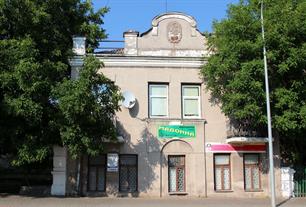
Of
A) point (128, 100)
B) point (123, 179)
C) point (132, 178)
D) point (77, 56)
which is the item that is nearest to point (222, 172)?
point (132, 178)

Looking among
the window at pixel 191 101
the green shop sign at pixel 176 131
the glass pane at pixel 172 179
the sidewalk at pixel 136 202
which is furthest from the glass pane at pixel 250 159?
the glass pane at pixel 172 179

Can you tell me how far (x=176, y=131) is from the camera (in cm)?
2533

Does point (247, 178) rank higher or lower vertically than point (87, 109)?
lower

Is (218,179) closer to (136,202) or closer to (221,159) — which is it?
(221,159)

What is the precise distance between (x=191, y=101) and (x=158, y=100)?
1.81 metres

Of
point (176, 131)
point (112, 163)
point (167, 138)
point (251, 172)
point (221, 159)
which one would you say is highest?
point (176, 131)

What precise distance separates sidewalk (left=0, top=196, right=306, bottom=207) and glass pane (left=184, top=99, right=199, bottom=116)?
4.74 meters

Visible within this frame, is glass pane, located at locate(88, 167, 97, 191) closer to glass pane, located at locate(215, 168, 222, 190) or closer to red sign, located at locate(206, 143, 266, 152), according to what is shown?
red sign, located at locate(206, 143, 266, 152)

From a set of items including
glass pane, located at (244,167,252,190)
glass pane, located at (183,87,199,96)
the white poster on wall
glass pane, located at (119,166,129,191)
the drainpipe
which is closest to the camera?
the white poster on wall

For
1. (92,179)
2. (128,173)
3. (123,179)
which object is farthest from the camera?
(128,173)

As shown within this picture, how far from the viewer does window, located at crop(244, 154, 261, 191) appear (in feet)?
84.2

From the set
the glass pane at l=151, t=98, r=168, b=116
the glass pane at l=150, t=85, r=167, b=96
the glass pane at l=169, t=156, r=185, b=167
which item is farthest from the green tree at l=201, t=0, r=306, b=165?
the glass pane at l=169, t=156, r=185, b=167

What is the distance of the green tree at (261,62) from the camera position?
2273 centimetres

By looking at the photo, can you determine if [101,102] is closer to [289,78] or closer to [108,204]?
[108,204]
